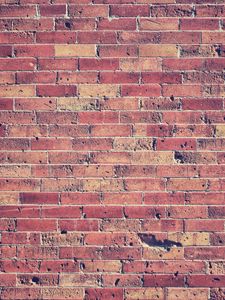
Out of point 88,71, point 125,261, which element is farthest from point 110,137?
point 125,261

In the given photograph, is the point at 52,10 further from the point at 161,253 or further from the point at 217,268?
the point at 217,268

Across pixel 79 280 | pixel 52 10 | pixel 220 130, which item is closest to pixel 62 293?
pixel 79 280

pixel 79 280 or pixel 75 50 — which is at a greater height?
pixel 75 50

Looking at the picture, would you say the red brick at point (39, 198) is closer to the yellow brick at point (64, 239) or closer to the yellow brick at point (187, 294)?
the yellow brick at point (64, 239)

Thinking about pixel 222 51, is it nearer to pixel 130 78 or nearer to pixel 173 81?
pixel 173 81

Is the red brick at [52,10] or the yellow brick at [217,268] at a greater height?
the red brick at [52,10]

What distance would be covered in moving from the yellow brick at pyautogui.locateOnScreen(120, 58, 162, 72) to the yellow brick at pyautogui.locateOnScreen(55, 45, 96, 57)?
0.55ft

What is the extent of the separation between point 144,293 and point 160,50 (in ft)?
4.09

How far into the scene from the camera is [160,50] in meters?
1.91

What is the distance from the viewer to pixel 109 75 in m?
1.91

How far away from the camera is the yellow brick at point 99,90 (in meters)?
1.91

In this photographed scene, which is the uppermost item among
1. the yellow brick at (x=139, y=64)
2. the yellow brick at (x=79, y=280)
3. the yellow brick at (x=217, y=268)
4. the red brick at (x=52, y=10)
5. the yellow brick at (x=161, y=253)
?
the red brick at (x=52, y=10)

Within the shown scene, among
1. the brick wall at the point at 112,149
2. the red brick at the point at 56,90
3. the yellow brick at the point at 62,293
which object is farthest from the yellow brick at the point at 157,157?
the yellow brick at the point at 62,293

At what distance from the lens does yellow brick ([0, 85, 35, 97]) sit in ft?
6.29
